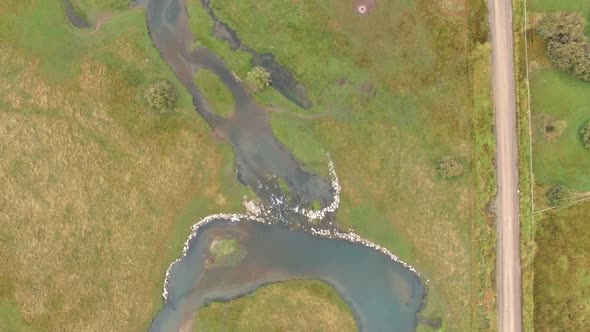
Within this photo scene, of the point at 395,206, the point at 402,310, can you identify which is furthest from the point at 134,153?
the point at 402,310

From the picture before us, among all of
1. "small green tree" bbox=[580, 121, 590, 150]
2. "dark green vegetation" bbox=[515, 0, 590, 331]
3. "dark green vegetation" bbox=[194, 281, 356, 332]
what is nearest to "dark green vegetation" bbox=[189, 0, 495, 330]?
"dark green vegetation" bbox=[515, 0, 590, 331]

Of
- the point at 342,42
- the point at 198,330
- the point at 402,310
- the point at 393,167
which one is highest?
the point at 342,42

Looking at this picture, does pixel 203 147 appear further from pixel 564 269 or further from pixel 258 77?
pixel 564 269

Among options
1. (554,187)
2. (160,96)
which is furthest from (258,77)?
(554,187)

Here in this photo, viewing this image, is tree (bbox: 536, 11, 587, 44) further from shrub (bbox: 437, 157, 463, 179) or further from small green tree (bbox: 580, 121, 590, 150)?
shrub (bbox: 437, 157, 463, 179)

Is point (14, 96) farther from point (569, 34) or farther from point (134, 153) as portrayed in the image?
point (569, 34)

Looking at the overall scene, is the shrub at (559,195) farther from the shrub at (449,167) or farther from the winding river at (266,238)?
the winding river at (266,238)

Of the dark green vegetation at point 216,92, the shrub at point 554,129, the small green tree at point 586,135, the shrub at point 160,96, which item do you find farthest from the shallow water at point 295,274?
the small green tree at point 586,135
